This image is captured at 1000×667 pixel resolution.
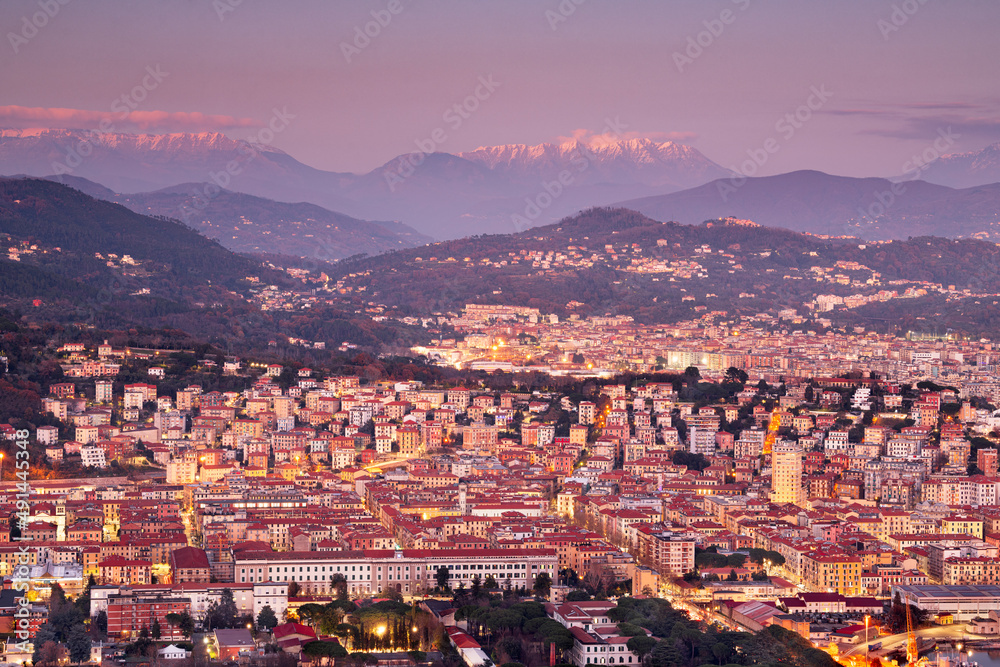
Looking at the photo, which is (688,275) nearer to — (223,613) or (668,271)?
(668,271)

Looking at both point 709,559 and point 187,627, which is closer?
point 187,627

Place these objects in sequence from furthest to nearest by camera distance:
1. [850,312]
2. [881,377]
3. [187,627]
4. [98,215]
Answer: [98,215] → [850,312] → [881,377] → [187,627]

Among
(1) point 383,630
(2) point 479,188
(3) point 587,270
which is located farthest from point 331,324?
(2) point 479,188

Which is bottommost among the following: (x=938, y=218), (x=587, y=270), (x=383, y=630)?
(x=383, y=630)

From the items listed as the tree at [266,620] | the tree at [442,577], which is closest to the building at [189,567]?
the tree at [266,620]

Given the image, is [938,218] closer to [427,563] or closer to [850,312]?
[850,312]

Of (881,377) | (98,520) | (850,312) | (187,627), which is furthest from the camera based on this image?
(850,312)

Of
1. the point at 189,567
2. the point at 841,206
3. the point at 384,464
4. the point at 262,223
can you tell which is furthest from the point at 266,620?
the point at 841,206
